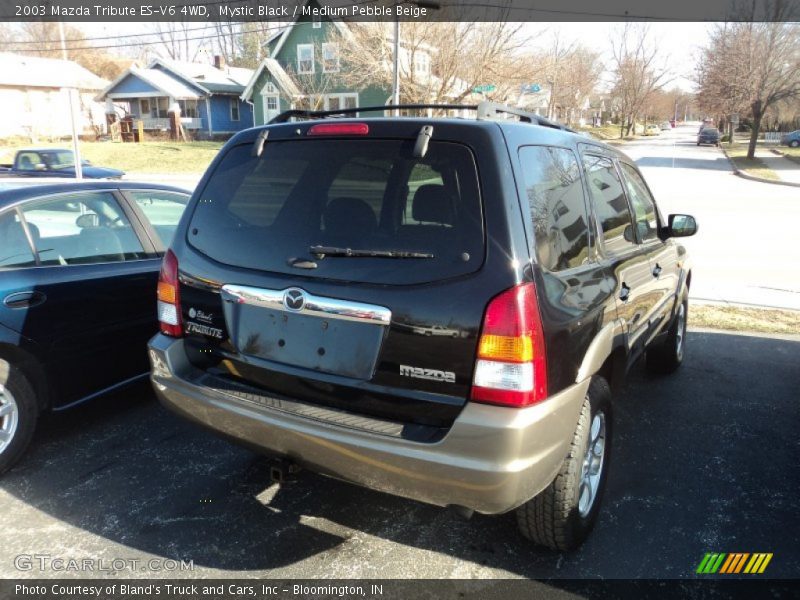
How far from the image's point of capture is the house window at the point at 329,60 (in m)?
30.7

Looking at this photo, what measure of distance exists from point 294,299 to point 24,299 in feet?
6.29

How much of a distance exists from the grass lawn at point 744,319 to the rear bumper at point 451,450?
4.81m

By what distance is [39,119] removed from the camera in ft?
145

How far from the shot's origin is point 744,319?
6715 millimetres

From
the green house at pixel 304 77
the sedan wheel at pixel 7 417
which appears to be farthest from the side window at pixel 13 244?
the green house at pixel 304 77

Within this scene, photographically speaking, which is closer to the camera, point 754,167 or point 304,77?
point 754,167

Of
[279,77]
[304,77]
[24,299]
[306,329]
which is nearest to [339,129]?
[306,329]

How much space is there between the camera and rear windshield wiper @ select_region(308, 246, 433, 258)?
2322mm

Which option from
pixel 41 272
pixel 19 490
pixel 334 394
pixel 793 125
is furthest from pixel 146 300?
pixel 793 125

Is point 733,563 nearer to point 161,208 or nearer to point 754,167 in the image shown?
point 161,208

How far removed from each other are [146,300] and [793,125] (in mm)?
76718

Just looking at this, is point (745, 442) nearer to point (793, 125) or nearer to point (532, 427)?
point (532, 427)

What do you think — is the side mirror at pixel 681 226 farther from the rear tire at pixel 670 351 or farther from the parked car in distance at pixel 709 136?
the parked car in distance at pixel 709 136

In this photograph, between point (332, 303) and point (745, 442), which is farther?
point (745, 442)
